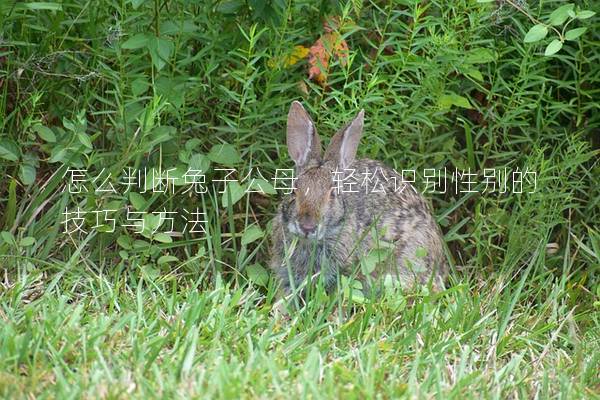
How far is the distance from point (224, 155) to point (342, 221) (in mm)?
739

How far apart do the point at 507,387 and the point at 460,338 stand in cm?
46

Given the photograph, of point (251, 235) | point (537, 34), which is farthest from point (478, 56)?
point (251, 235)

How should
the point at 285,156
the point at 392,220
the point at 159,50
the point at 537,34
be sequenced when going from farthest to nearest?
the point at 285,156
the point at 392,220
the point at 159,50
the point at 537,34

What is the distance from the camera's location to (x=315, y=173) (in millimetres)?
5531

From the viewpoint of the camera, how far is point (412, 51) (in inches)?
227

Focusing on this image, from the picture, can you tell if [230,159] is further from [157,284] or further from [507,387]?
[507,387]

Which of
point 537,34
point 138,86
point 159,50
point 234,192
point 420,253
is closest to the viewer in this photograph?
point 537,34

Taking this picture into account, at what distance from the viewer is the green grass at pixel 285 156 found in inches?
186

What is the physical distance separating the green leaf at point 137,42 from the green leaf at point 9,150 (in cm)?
84

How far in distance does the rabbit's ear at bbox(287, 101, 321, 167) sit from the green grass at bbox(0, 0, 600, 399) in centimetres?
24

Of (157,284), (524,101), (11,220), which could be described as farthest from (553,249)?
(11,220)

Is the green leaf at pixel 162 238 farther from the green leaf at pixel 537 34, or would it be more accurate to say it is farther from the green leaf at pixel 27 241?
the green leaf at pixel 537 34

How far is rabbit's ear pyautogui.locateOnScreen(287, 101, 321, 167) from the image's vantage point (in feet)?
18.3

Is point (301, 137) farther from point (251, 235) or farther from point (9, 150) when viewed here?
point (9, 150)
